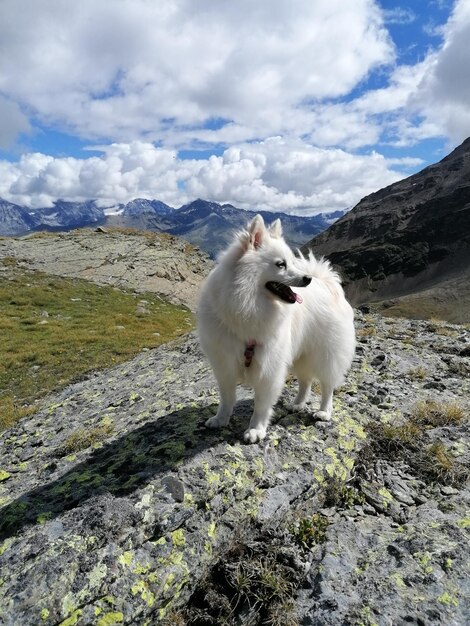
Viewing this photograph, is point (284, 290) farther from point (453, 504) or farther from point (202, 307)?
point (453, 504)

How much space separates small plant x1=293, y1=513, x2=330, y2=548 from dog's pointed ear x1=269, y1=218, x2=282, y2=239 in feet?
13.8

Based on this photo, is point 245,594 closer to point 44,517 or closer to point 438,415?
point 44,517

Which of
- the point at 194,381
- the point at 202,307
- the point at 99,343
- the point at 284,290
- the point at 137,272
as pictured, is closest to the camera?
the point at 284,290

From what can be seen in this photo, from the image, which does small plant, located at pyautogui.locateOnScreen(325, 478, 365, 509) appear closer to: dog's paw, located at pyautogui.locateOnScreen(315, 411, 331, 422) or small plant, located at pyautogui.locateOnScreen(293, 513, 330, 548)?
small plant, located at pyautogui.locateOnScreen(293, 513, 330, 548)

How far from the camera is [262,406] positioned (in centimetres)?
656

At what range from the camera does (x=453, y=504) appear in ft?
17.9

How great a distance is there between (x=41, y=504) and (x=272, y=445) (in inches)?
138

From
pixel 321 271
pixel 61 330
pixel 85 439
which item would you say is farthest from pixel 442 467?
pixel 61 330

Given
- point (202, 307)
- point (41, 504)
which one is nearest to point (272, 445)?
point (202, 307)

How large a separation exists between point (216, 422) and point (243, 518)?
2.00 meters

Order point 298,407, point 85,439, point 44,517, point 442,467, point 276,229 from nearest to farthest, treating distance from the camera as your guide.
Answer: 1. point 44,517
2. point 442,467
3. point 276,229
4. point 85,439
5. point 298,407

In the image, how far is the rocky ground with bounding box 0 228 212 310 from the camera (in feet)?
151

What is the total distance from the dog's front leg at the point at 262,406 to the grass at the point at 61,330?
864 cm

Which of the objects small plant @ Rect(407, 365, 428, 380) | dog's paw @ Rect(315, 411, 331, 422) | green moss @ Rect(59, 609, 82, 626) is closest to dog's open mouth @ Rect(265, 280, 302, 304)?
dog's paw @ Rect(315, 411, 331, 422)
